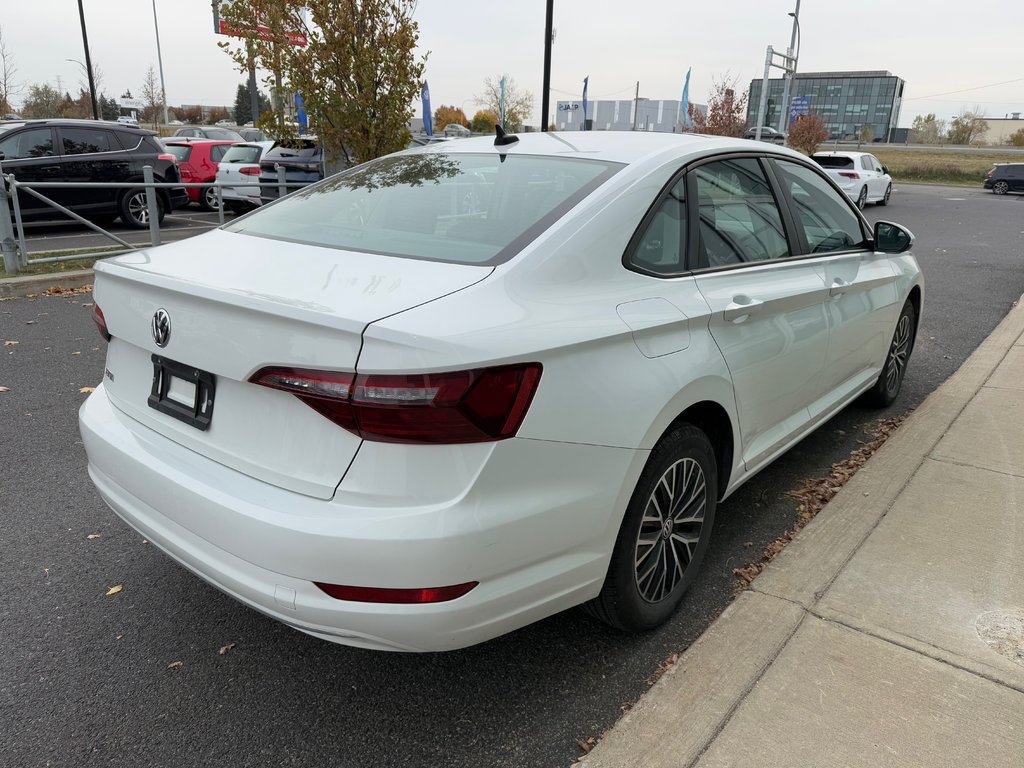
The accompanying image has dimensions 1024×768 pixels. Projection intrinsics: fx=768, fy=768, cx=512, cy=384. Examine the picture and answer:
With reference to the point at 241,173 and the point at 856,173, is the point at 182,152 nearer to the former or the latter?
the point at 241,173

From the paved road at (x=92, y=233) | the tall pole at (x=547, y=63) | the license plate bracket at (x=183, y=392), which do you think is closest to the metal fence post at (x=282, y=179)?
the paved road at (x=92, y=233)

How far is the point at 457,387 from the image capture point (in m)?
1.85

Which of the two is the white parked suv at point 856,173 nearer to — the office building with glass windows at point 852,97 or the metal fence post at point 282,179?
the metal fence post at point 282,179

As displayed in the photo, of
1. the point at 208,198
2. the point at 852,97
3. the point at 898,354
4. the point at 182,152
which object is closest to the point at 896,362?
the point at 898,354

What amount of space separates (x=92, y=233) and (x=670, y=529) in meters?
12.7

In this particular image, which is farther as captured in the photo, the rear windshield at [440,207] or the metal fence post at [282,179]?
the metal fence post at [282,179]

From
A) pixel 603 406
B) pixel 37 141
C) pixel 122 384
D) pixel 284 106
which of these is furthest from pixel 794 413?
pixel 37 141

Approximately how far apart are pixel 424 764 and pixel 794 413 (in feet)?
7.29

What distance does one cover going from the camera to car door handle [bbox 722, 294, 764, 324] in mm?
2738

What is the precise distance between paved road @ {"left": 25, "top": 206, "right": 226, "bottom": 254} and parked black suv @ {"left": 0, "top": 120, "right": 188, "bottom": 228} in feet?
1.04

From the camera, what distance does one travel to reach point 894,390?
203 inches

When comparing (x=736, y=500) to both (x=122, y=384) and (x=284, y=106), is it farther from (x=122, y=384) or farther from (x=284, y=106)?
(x=284, y=106)

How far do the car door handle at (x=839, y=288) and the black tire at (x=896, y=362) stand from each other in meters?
1.22

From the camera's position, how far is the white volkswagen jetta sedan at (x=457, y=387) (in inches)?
73.8
